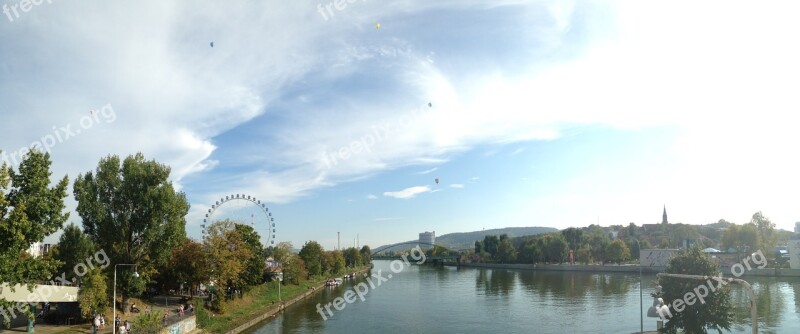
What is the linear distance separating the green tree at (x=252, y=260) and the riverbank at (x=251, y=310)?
6.79 feet

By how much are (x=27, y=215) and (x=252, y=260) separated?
119 ft

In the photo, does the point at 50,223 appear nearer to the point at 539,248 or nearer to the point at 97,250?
the point at 97,250

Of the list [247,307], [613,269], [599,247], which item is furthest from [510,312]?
[599,247]

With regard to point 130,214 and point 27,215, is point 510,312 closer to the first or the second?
point 130,214

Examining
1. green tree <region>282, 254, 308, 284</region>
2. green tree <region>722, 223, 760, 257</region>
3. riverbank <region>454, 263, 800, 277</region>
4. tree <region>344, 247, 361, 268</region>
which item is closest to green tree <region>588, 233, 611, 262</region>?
riverbank <region>454, 263, 800, 277</region>

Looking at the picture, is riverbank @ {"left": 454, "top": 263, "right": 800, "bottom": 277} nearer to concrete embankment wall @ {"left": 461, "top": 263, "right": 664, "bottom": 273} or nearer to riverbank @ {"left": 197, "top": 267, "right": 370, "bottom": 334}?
concrete embankment wall @ {"left": 461, "top": 263, "right": 664, "bottom": 273}

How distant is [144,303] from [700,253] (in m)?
42.1

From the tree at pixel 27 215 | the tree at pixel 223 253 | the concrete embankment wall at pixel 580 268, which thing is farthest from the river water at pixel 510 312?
the concrete embankment wall at pixel 580 268

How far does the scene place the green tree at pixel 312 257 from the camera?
95125 mm

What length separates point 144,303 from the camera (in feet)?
146

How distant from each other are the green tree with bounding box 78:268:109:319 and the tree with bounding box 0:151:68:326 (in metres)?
10.3

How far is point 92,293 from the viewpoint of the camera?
32750mm

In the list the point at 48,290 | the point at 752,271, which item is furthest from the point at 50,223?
the point at 752,271

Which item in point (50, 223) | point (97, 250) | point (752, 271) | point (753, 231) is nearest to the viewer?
point (50, 223)
